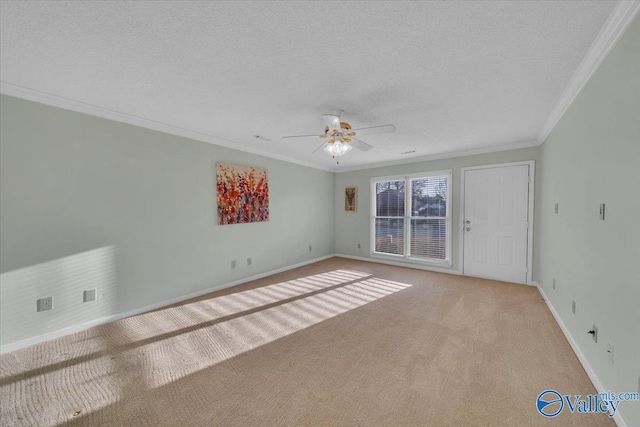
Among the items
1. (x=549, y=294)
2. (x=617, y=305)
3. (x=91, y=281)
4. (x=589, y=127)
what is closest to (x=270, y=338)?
(x=91, y=281)

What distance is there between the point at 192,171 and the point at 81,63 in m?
1.82

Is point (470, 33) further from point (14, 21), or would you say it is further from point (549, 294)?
point (549, 294)

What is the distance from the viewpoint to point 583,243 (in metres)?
2.06

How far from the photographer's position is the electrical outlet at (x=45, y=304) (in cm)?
244

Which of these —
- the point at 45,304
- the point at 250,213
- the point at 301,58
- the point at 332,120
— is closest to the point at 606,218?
the point at 332,120

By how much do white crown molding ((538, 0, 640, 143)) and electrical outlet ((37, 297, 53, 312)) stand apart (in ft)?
16.4

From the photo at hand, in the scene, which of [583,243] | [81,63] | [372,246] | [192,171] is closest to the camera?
[81,63]

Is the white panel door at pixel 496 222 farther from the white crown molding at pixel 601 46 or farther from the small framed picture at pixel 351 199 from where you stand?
the small framed picture at pixel 351 199

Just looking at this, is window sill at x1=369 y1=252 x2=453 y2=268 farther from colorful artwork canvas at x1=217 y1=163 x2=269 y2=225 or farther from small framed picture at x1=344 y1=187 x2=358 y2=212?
colorful artwork canvas at x1=217 y1=163 x2=269 y2=225

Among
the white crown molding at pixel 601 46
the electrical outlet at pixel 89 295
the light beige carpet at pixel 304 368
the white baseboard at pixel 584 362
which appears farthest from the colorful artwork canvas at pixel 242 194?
the white baseboard at pixel 584 362

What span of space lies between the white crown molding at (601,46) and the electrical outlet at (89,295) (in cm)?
490

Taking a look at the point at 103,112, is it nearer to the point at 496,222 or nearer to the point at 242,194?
the point at 242,194

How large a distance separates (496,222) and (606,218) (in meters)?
3.04

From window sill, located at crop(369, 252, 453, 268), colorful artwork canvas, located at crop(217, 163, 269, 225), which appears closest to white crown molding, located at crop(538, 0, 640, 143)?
window sill, located at crop(369, 252, 453, 268)
